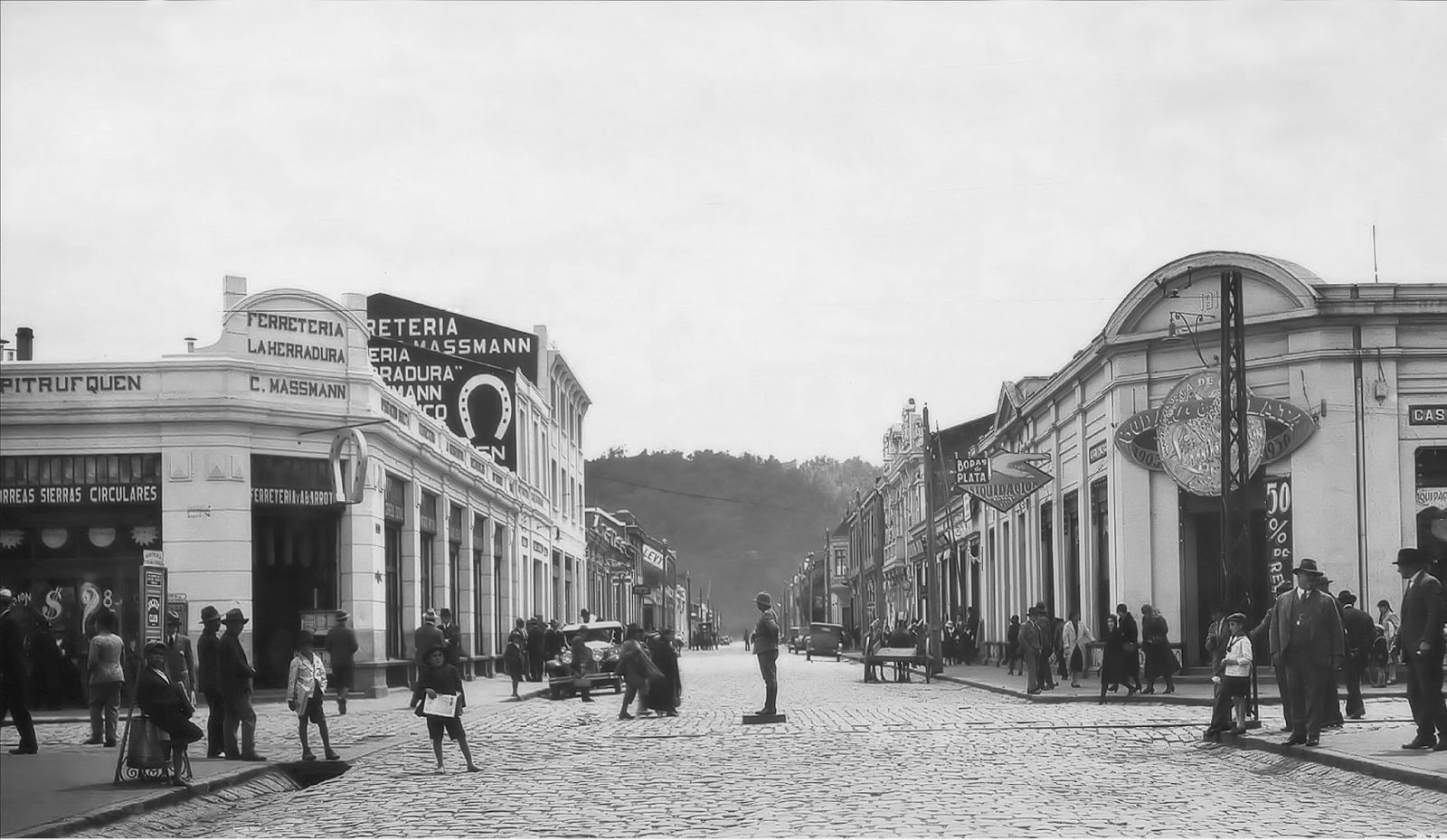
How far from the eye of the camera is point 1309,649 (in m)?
16.2

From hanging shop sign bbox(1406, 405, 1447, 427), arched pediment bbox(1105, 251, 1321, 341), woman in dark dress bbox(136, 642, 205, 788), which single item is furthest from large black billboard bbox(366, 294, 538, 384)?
woman in dark dress bbox(136, 642, 205, 788)

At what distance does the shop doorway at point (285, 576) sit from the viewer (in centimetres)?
2994

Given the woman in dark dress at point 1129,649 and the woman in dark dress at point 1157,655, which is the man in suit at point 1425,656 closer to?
the woman in dark dress at point 1129,649

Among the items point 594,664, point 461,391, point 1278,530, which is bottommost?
point 594,664

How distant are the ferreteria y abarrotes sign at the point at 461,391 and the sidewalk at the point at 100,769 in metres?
25.0

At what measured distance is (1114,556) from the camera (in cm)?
3362

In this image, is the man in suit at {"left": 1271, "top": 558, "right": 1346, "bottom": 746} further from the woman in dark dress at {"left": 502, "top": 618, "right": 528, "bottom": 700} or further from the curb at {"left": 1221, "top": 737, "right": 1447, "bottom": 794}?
the woman in dark dress at {"left": 502, "top": 618, "right": 528, "bottom": 700}

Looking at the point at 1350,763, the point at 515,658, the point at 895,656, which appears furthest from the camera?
the point at 895,656

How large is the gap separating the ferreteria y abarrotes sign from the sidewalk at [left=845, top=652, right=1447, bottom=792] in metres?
23.1

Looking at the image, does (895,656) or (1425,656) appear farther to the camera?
(895,656)

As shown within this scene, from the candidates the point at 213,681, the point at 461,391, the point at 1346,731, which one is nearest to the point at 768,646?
the point at 1346,731

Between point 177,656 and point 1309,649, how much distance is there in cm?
1227

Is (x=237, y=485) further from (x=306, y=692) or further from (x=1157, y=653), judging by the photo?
(x=1157, y=653)

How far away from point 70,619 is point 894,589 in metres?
59.1
